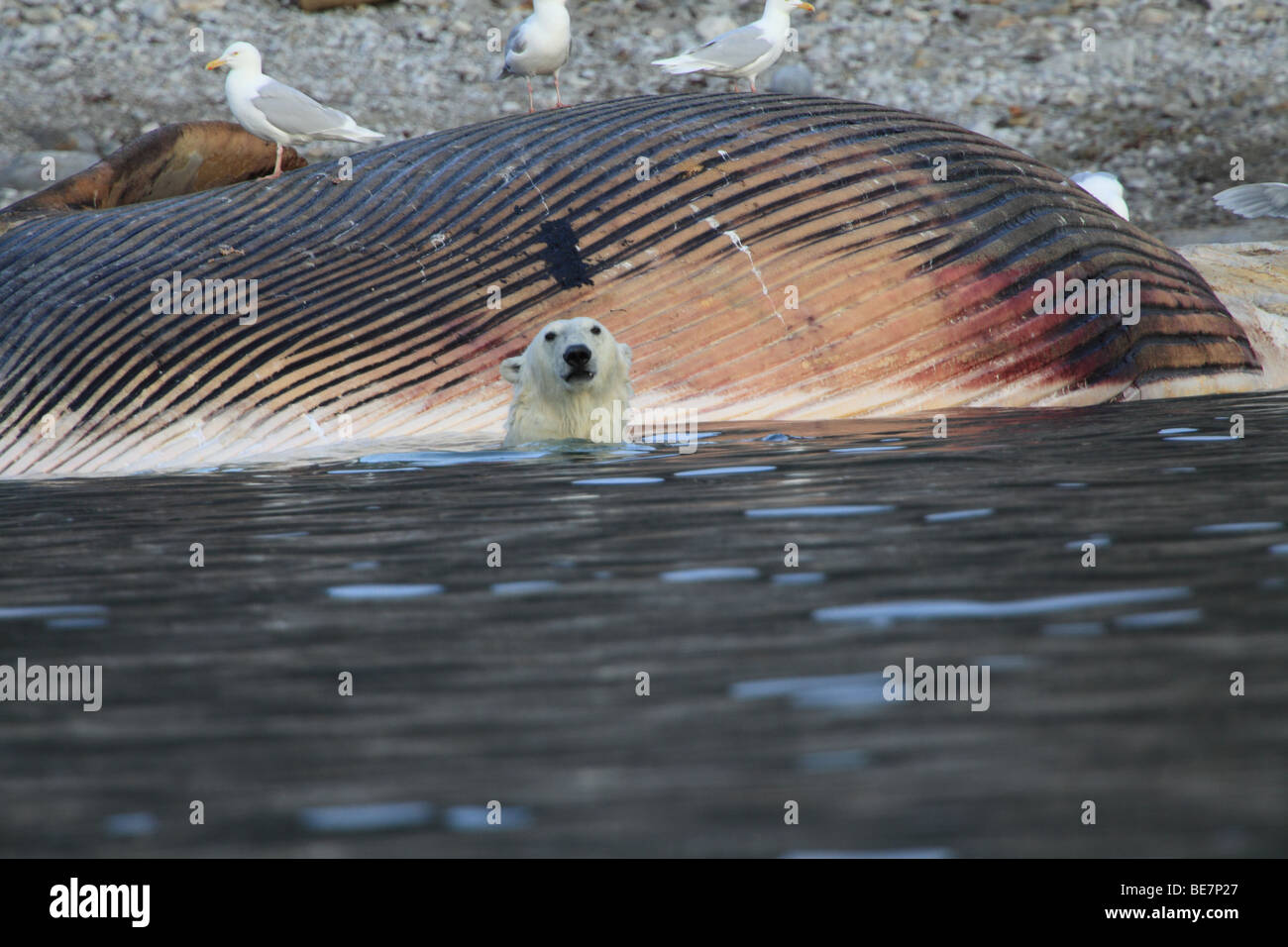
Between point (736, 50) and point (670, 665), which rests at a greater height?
point (736, 50)

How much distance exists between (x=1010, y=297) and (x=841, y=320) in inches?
32.5

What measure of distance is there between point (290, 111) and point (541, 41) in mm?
3397

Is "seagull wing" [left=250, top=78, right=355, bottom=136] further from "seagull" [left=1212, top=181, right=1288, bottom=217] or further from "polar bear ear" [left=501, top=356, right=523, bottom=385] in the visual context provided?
"seagull" [left=1212, top=181, right=1288, bottom=217]

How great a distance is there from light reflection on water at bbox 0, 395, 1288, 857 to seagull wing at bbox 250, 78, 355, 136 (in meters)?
5.20

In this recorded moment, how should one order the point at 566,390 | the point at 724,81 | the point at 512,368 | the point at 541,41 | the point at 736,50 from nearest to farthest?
1. the point at 566,390
2. the point at 512,368
3. the point at 541,41
4. the point at 736,50
5. the point at 724,81

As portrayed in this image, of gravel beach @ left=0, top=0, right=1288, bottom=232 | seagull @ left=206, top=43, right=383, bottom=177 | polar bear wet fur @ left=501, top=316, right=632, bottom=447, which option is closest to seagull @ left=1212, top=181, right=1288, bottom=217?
A: polar bear wet fur @ left=501, top=316, right=632, bottom=447

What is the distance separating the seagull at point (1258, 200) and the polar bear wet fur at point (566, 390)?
200 inches

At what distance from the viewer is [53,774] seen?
2.36 m

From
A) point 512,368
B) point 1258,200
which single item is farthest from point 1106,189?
point 512,368

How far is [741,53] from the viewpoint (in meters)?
12.9

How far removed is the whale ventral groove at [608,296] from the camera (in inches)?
270

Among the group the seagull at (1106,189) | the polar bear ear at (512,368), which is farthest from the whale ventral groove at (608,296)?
the seagull at (1106,189)

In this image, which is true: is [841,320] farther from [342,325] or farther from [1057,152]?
[1057,152]

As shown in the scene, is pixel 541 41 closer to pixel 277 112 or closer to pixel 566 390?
pixel 277 112
